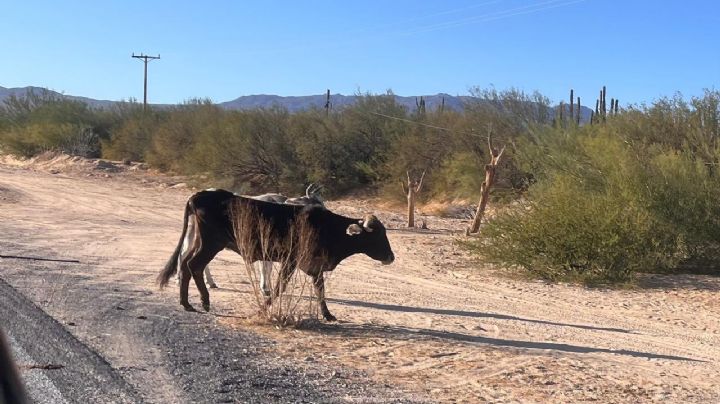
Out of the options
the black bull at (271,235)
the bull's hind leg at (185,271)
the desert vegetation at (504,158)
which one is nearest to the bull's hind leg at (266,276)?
the black bull at (271,235)

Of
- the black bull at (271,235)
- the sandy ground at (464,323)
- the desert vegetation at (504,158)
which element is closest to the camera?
the sandy ground at (464,323)

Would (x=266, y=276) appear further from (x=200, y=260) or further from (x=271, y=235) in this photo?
(x=200, y=260)

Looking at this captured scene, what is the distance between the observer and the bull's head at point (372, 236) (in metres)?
10.5

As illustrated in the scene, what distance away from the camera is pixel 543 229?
15.8 metres

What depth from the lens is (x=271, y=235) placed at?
1018cm

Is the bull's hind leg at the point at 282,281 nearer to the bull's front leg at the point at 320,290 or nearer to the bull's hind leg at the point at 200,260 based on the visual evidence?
the bull's front leg at the point at 320,290

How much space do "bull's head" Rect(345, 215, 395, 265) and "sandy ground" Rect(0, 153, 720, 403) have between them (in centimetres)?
82

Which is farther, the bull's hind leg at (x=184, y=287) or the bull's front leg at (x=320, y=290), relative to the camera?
the bull's hind leg at (x=184, y=287)

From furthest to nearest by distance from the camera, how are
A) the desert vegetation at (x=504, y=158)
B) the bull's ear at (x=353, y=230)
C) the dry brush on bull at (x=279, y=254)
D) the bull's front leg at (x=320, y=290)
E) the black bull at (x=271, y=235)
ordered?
the desert vegetation at (x=504, y=158) < the bull's ear at (x=353, y=230) < the bull's front leg at (x=320, y=290) < the black bull at (x=271, y=235) < the dry brush on bull at (x=279, y=254)

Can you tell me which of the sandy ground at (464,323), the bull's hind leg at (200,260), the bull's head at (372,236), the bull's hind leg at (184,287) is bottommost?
the sandy ground at (464,323)

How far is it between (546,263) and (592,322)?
13.0 ft

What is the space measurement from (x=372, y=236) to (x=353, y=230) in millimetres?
356

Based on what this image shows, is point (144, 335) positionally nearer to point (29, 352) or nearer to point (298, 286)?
point (29, 352)

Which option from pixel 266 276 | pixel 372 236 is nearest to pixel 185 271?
pixel 266 276
